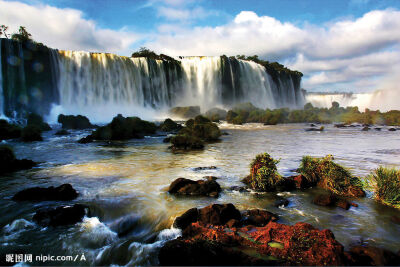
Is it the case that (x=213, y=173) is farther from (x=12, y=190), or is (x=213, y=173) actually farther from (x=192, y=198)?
(x=12, y=190)

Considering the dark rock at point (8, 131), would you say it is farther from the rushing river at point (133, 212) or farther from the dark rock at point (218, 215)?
the dark rock at point (218, 215)

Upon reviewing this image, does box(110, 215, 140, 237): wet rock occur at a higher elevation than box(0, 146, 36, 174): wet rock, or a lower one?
lower

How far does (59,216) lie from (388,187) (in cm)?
804

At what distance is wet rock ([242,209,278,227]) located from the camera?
5.06 m

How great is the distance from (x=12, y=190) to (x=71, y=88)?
37.0 meters

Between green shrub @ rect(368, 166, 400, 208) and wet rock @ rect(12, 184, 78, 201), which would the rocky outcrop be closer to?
green shrub @ rect(368, 166, 400, 208)

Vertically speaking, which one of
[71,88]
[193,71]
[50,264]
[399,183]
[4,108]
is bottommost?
[50,264]

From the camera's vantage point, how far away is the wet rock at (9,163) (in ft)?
32.5

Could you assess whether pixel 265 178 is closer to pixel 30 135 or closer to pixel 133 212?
pixel 133 212

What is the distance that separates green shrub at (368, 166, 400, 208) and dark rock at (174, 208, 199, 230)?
488cm

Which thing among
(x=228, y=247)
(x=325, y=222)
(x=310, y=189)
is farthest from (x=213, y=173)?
(x=228, y=247)

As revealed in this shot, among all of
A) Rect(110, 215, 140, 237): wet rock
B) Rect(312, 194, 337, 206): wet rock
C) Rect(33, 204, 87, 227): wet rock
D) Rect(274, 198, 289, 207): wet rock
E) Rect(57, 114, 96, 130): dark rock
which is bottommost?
Rect(110, 215, 140, 237): wet rock

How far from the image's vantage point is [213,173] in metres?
9.46

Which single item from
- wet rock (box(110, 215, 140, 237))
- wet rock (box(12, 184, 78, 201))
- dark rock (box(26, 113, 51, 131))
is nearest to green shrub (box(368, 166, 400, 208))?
wet rock (box(110, 215, 140, 237))
